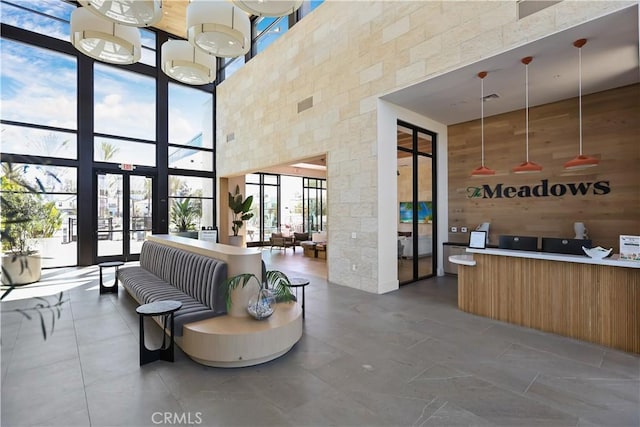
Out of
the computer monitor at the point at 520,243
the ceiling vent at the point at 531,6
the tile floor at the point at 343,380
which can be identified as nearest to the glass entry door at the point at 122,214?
the tile floor at the point at 343,380

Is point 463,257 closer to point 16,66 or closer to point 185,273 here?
point 185,273

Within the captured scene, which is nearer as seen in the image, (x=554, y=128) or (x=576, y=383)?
(x=576, y=383)

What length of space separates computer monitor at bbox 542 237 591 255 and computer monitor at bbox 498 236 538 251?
15cm

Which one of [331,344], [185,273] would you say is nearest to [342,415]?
[331,344]

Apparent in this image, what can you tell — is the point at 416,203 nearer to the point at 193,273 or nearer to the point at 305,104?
the point at 305,104

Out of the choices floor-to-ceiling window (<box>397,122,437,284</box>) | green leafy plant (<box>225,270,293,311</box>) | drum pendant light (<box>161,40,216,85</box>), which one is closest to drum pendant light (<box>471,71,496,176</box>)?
floor-to-ceiling window (<box>397,122,437,284</box>)

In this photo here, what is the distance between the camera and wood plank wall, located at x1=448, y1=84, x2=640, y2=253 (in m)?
5.32

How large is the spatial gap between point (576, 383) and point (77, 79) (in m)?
12.2

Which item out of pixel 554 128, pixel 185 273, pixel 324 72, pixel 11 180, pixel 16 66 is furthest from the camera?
pixel 16 66

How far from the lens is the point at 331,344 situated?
365 cm

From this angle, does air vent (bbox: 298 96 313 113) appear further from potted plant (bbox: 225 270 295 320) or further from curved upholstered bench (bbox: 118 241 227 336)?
potted plant (bbox: 225 270 295 320)

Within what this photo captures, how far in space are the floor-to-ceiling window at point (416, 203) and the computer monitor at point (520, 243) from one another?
2.26 metres

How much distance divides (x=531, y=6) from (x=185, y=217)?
34.7 feet

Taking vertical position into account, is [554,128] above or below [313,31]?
below
